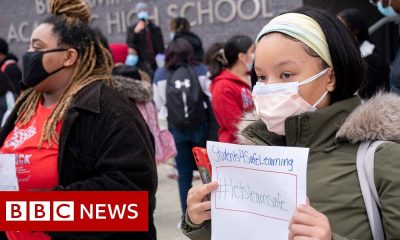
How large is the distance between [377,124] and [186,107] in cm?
434

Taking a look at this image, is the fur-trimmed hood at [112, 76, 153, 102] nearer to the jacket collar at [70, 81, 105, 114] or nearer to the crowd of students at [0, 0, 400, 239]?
the crowd of students at [0, 0, 400, 239]

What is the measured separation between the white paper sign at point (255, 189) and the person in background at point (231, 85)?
320cm

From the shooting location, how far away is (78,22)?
10.6 ft

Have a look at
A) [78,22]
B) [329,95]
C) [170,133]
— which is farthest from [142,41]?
[329,95]

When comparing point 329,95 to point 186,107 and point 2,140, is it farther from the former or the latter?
point 186,107

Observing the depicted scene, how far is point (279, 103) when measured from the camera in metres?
1.81

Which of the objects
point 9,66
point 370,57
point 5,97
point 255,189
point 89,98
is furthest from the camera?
point 9,66

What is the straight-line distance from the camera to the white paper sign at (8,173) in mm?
2820

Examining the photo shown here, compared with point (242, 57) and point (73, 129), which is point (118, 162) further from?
point (242, 57)

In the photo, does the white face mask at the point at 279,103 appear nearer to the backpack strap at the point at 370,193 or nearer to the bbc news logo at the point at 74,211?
the backpack strap at the point at 370,193

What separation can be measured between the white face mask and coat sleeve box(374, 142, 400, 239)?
282 mm

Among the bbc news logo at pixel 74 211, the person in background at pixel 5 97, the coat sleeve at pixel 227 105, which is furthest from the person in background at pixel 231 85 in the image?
the bbc news logo at pixel 74 211

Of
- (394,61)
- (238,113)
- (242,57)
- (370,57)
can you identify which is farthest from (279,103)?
(242,57)

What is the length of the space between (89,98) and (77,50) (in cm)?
40
